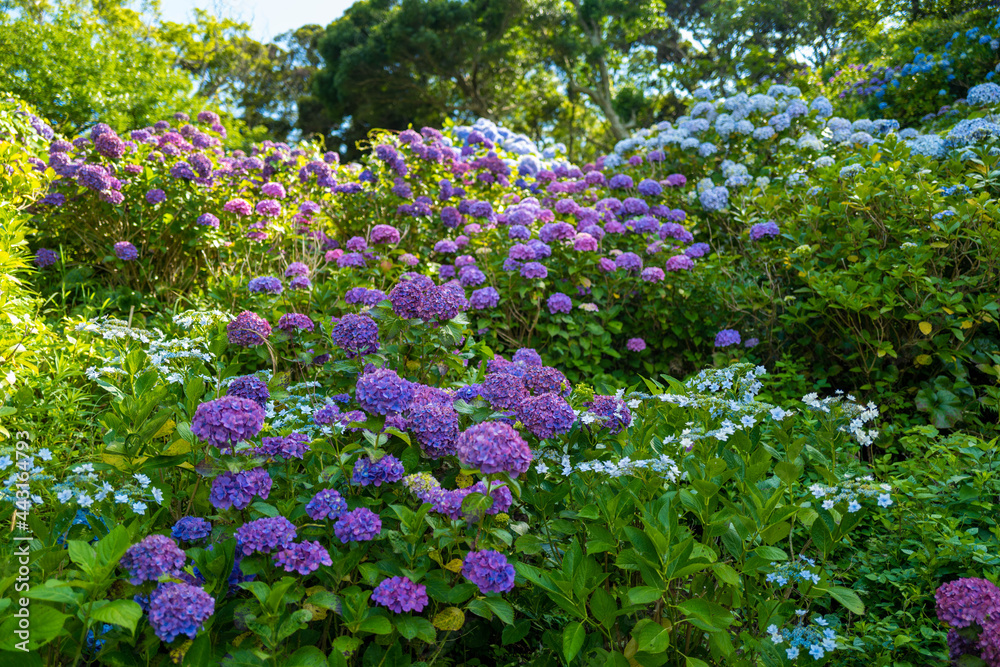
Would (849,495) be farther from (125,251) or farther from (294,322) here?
(125,251)

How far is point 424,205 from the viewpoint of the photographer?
469 centimetres

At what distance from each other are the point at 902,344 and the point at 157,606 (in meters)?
3.55

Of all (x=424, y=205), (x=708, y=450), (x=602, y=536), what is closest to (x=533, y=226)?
(x=424, y=205)

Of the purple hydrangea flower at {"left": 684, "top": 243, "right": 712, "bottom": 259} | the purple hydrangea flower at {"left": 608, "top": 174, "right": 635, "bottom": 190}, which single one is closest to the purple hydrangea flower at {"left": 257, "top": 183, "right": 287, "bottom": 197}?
the purple hydrangea flower at {"left": 608, "top": 174, "right": 635, "bottom": 190}

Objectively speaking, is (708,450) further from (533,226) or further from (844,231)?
(533,226)

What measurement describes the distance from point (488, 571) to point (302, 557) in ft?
1.42

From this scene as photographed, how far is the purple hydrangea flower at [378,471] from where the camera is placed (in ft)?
5.33

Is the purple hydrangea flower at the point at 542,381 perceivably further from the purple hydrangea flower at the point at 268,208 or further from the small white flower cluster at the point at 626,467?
the purple hydrangea flower at the point at 268,208

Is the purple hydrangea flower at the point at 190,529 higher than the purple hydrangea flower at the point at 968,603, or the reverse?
the purple hydrangea flower at the point at 968,603

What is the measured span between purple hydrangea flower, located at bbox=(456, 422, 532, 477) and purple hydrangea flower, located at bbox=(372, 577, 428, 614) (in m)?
0.32

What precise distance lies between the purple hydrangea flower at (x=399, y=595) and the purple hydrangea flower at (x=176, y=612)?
36cm

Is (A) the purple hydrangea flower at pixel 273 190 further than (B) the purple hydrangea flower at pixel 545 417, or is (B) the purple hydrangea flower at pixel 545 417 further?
(A) the purple hydrangea flower at pixel 273 190

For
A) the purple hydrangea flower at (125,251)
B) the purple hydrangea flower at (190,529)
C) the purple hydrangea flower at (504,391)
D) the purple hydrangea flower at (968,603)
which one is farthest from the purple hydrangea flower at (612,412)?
the purple hydrangea flower at (125,251)

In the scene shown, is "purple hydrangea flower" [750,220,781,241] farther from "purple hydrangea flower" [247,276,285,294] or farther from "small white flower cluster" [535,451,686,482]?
"purple hydrangea flower" [247,276,285,294]
